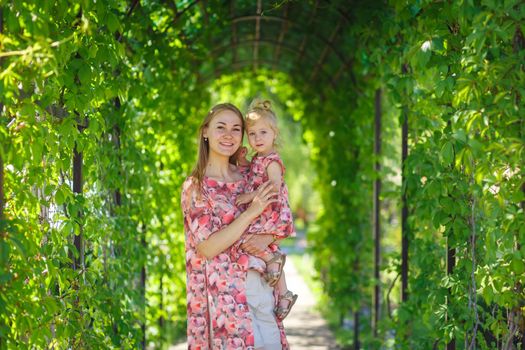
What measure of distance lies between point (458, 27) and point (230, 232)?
3.96 ft

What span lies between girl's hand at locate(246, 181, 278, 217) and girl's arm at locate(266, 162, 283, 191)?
6cm

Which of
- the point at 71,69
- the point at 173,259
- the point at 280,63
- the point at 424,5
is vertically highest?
the point at 280,63

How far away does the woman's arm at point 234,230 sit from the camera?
329cm

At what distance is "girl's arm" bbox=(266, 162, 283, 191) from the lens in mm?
3428

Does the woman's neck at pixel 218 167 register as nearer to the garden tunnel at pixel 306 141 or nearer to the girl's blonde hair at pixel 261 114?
the girl's blonde hair at pixel 261 114

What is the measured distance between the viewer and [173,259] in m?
6.33

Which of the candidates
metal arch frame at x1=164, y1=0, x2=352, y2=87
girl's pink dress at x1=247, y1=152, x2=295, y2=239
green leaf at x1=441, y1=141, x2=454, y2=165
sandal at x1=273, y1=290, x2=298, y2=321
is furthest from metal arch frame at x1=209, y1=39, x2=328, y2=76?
green leaf at x1=441, y1=141, x2=454, y2=165

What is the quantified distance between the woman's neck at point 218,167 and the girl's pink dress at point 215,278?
7 centimetres

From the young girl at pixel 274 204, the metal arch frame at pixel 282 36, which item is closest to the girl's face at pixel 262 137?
the young girl at pixel 274 204

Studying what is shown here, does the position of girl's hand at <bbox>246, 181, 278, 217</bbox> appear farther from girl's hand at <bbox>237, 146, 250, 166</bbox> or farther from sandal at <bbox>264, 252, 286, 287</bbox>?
girl's hand at <bbox>237, 146, 250, 166</bbox>

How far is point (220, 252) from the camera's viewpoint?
334 cm

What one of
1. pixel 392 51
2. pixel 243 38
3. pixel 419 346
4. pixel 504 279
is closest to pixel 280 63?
pixel 243 38

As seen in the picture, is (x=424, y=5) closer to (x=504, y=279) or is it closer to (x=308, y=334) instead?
(x=504, y=279)

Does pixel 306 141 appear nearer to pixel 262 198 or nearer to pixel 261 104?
pixel 261 104
